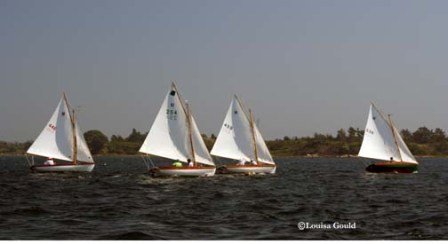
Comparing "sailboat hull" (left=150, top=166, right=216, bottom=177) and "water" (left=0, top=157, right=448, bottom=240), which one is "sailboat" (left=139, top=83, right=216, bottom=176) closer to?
"sailboat hull" (left=150, top=166, right=216, bottom=177)

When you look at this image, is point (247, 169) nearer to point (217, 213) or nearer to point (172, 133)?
point (172, 133)

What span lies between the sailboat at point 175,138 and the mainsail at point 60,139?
16097 millimetres

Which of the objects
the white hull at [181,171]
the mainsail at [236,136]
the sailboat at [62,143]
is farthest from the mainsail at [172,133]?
the sailboat at [62,143]

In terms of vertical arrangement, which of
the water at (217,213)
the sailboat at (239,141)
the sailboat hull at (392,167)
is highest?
the sailboat at (239,141)

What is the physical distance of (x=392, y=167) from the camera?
8362 centimetres

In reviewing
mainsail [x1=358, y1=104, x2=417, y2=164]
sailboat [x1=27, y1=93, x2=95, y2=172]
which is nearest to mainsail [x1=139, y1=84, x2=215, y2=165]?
sailboat [x1=27, y1=93, x2=95, y2=172]

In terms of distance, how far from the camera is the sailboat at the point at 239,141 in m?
78.4

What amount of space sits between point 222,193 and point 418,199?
→ 14810 mm

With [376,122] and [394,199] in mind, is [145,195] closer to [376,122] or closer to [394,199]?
[394,199]

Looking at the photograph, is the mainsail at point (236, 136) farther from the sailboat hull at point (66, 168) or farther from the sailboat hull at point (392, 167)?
the sailboat hull at point (66, 168)

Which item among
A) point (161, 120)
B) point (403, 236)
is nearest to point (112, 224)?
point (403, 236)

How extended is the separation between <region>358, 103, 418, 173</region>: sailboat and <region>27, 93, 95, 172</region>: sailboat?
37.0 metres

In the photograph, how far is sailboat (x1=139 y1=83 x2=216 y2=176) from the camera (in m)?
72.0

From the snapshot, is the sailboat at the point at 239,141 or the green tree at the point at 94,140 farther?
the green tree at the point at 94,140
